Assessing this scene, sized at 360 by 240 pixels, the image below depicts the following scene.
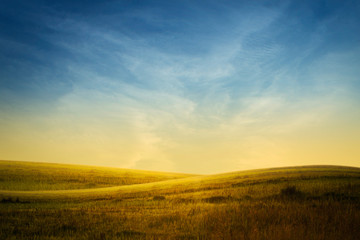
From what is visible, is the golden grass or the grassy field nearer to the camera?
the grassy field

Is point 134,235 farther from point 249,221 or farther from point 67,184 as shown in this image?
point 67,184

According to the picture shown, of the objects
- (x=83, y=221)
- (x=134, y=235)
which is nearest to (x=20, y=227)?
(x=83, y=221)

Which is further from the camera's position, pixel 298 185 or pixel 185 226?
pixel 298 185

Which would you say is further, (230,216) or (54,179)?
(54,179)

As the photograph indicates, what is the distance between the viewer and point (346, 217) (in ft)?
35.2

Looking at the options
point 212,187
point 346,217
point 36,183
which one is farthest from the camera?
point 36,183

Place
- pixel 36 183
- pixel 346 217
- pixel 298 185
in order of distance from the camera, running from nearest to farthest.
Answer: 1. pixel 346 217
2. pixel 298 185
3. pixel 36 183

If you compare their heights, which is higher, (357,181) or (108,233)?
(357,181)

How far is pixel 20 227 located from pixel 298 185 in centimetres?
1682

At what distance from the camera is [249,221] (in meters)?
11.0

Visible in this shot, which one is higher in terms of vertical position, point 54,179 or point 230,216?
point 230,216

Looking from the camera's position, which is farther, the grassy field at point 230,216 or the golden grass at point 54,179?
the golden grass at point 54,179

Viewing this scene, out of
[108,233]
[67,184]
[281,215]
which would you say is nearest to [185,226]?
[108,233]

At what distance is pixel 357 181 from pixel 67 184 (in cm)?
3419
